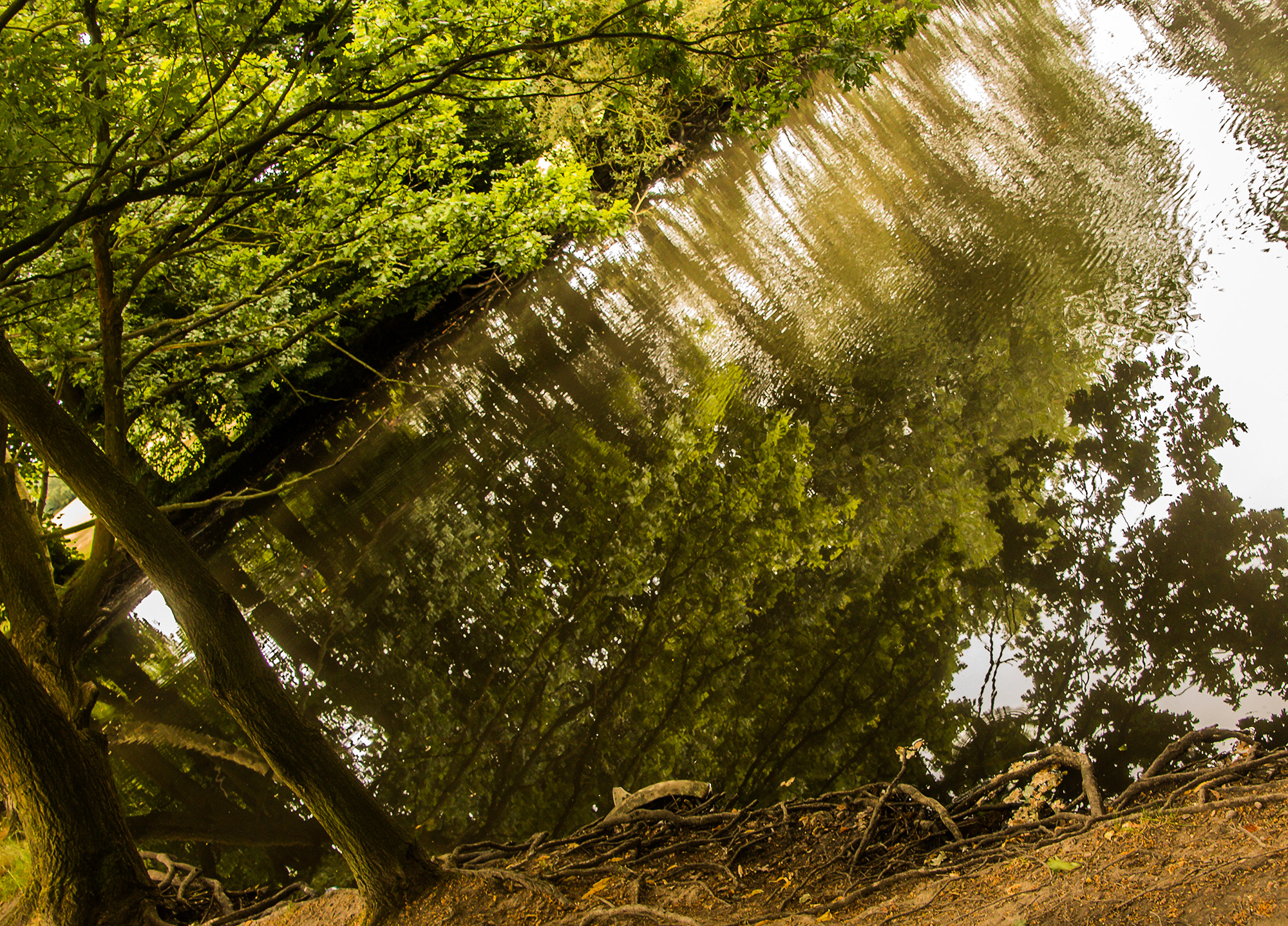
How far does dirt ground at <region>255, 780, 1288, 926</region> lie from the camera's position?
2.21 metres

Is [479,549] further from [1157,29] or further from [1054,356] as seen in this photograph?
[1157,29]

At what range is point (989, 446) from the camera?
21.5 feet

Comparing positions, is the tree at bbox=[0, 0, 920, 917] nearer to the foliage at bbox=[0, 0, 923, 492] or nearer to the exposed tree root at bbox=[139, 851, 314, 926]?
the foliage at bbox=[0, 0, 923, 492]

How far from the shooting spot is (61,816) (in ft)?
13.6

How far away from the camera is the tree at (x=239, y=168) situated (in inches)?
144

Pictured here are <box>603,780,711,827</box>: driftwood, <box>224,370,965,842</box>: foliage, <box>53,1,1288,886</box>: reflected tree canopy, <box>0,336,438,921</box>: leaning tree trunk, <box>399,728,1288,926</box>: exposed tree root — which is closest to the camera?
<box>399,728,1288,926</box>: exposed tree root

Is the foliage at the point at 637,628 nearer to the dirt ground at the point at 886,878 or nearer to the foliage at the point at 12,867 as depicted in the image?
the dirt ground at the point at 886,878

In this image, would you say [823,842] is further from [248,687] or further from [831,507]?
[831,507]

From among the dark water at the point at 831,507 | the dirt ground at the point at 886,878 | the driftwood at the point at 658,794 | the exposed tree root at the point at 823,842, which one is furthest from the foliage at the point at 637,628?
the dirt ground at the point at 886,878

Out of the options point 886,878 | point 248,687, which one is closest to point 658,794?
point 886,878

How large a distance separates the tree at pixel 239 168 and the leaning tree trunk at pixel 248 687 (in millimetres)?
12

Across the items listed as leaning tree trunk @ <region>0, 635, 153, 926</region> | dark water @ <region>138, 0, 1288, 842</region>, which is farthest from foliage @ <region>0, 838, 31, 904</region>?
dark water @ <region>138, 0, 1288, 842</region>

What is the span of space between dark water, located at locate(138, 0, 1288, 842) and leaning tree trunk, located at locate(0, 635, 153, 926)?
2.01m

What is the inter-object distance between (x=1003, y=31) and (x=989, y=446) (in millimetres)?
12854
